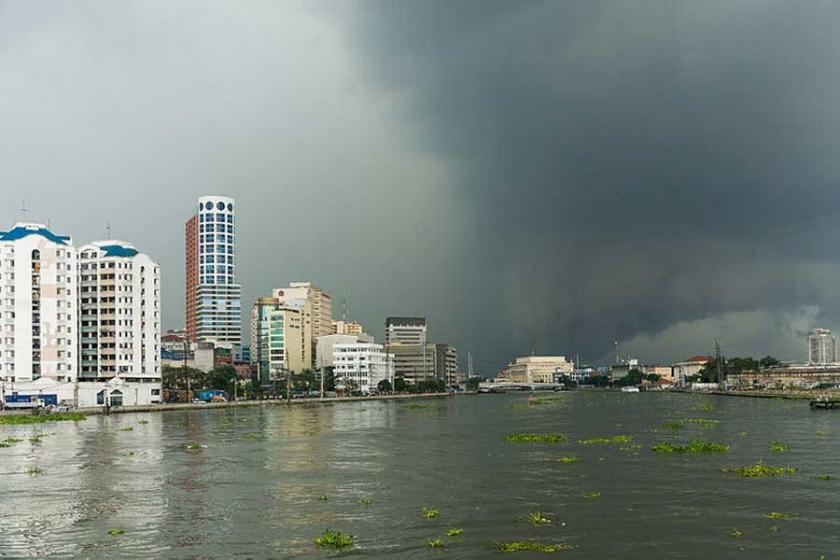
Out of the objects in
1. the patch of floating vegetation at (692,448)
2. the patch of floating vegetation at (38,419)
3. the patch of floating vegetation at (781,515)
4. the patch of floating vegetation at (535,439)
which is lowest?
the patch of floating vegetation at (38,419)

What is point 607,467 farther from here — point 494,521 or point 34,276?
point 34,276

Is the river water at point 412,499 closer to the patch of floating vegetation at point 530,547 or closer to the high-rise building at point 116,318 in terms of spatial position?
→ the patch of floating vegetation at point 530,547

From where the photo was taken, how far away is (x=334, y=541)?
1190 inches

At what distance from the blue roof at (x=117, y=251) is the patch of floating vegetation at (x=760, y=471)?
150 m

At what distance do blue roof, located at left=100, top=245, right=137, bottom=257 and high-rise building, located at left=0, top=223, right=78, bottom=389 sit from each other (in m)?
10.2

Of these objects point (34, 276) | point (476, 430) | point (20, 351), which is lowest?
point (476, 430)

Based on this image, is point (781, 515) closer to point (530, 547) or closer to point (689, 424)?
point (530, 547)

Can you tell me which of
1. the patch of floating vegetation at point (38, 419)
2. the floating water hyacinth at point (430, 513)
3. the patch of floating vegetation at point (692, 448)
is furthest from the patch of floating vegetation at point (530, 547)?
the patch of floating vegetation at point (38, 419)

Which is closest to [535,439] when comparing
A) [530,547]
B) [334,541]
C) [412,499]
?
[412,499]

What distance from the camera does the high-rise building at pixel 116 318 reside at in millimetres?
166375

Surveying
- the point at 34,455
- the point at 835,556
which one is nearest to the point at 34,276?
the point at 34,455

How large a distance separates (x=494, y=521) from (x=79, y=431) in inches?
2949

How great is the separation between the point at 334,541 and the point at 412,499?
10339 millimetres

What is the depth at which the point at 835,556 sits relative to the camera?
2750 cm
